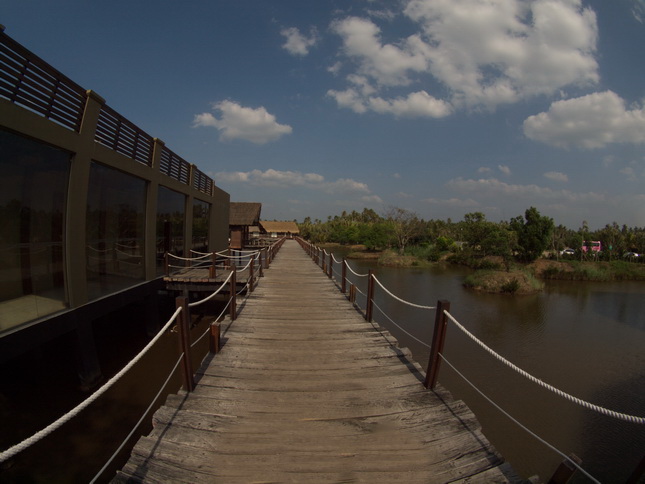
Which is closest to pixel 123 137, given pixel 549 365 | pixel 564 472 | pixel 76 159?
pixel 76 159

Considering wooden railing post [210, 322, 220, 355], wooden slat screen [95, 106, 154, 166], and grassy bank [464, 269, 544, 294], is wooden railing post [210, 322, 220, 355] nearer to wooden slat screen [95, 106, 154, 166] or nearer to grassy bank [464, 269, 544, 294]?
wooden slat screen [95, 106, 154, 166]

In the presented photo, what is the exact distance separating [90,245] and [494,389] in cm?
1011

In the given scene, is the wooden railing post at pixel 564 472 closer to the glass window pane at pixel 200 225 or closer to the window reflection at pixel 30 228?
the window reflection at pixel 30 228

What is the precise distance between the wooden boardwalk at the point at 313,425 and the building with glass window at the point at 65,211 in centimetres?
364

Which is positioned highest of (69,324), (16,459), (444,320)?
(444,320)

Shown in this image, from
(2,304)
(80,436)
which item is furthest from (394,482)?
(2,304)

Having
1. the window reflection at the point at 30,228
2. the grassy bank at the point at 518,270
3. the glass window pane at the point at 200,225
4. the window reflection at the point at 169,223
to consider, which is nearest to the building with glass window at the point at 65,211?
the window reflection at the point at 30,228

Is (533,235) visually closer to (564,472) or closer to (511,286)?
(511,286)

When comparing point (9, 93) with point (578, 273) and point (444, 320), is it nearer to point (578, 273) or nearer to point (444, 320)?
point (444, 320)

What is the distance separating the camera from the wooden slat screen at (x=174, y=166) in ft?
36.5

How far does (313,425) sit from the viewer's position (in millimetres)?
3051

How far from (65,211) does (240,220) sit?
20530 millimetres

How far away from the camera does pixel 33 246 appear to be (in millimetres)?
5629

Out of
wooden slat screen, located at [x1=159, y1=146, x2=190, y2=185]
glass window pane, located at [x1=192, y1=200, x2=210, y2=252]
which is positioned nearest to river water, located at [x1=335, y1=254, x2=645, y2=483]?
glass window pane, located at [x1=192, y1=200, x2=210, y2=252]
